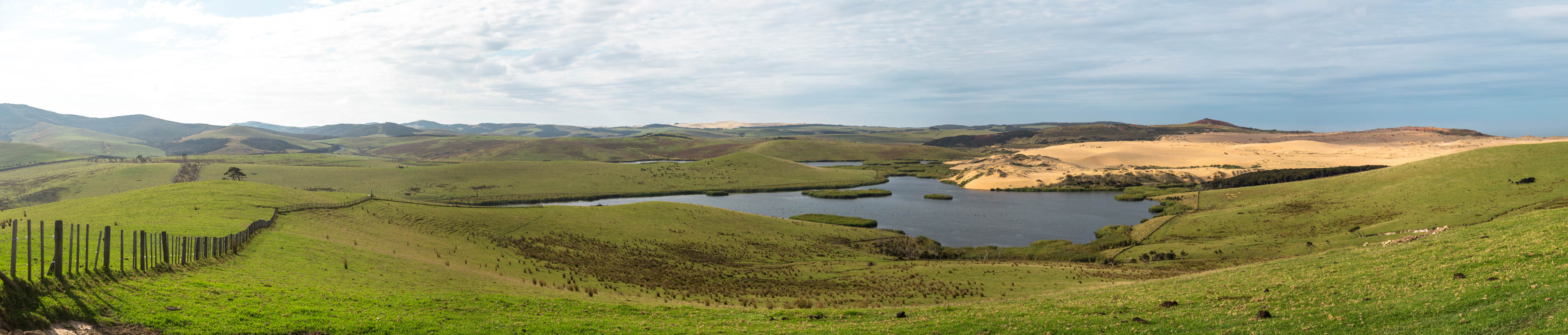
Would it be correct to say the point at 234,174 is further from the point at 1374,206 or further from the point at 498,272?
the point at 1374,206

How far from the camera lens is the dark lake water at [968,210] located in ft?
219

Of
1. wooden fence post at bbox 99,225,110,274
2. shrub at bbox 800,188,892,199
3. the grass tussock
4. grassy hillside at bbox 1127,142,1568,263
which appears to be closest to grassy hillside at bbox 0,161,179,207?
the grass tussock

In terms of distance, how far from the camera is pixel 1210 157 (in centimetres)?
15700

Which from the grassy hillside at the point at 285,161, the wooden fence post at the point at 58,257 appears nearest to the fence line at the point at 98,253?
the wooden fence post at the point at 58,257

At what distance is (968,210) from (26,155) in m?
228

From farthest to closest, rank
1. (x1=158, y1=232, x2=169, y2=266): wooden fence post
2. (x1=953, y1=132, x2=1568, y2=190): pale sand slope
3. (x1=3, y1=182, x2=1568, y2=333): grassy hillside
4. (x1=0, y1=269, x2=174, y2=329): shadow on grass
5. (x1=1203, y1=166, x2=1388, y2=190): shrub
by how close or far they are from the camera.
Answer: (x1=953, y1=132, x2=1568, y2=190): pale sand slope, (x1=1203, y1=166, x2=1388, y2=190): shrub, (x1=158, y1=232, x2=169, y2=266): wooden fence post, (x1=3, y1=182, x2=1568, y2=333): grassy hillside, (x1=0, y1=269, x2=174, y2=329): shadow on grass

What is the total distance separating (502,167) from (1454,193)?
14162cm

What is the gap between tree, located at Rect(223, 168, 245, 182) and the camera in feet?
366

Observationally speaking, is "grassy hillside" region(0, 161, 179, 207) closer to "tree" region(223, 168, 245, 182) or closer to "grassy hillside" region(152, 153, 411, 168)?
"tree" region(223, 168, 245, 182)

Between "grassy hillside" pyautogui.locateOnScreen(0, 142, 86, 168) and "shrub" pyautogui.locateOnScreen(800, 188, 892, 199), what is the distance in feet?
579

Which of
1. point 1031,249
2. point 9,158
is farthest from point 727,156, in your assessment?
point 9,158

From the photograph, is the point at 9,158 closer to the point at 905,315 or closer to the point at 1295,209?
the point at 905,315

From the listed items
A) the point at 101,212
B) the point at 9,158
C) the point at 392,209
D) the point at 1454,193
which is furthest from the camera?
the point at 9,158

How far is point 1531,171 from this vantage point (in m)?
52.9
